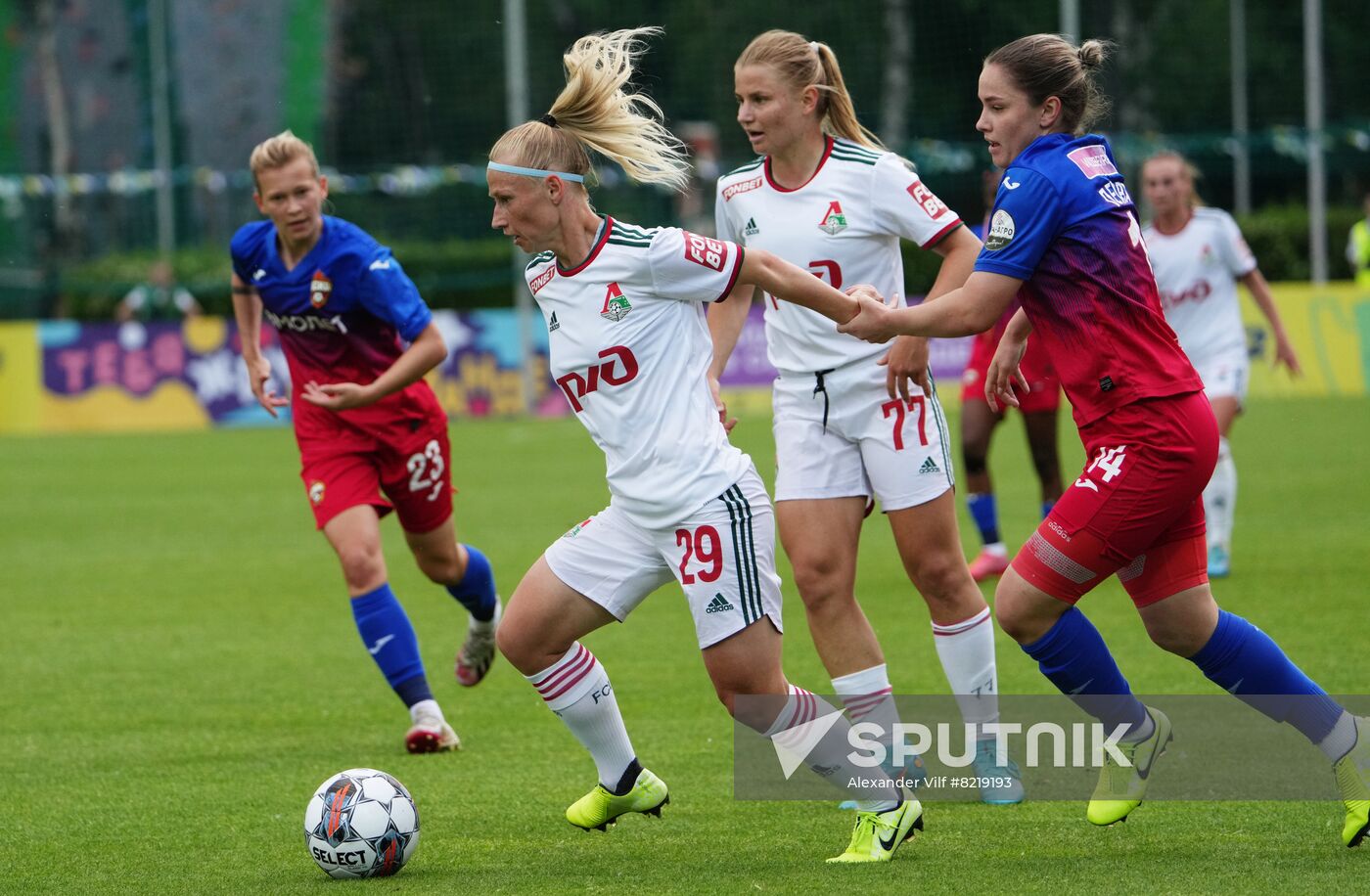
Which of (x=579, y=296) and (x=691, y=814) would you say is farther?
(x=691, y=814)

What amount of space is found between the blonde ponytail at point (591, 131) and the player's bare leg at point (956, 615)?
Answer: 126cm

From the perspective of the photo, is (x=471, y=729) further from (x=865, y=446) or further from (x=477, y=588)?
(x=865, y=446)

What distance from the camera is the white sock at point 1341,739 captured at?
15.1ft

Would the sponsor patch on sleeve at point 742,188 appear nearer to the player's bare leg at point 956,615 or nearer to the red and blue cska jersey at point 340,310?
the player's bare leg at point 956,615

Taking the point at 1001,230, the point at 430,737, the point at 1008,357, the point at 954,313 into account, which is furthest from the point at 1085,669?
the point at 430,737

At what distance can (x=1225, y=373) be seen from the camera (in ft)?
30.4

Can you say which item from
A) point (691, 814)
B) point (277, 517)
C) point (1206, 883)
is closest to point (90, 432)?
point (277, 517)

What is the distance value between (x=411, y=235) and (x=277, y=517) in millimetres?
19330

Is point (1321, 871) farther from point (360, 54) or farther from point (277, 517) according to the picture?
point (360, 54)

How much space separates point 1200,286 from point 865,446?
15.1ft

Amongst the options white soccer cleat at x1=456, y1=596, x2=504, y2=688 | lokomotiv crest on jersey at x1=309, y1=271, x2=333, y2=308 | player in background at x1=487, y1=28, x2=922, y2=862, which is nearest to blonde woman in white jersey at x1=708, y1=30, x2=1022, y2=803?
player in background at x1=487, y1=28, x2=922, y2=862

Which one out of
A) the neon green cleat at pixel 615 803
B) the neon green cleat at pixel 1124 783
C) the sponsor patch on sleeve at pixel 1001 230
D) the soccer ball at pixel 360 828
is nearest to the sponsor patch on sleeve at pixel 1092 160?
the sponsor patch on sleeve at pixel 1001 230

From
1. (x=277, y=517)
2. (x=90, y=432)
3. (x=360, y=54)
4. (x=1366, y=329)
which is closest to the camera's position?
(x=277, y=517)

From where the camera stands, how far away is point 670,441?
462 cm
